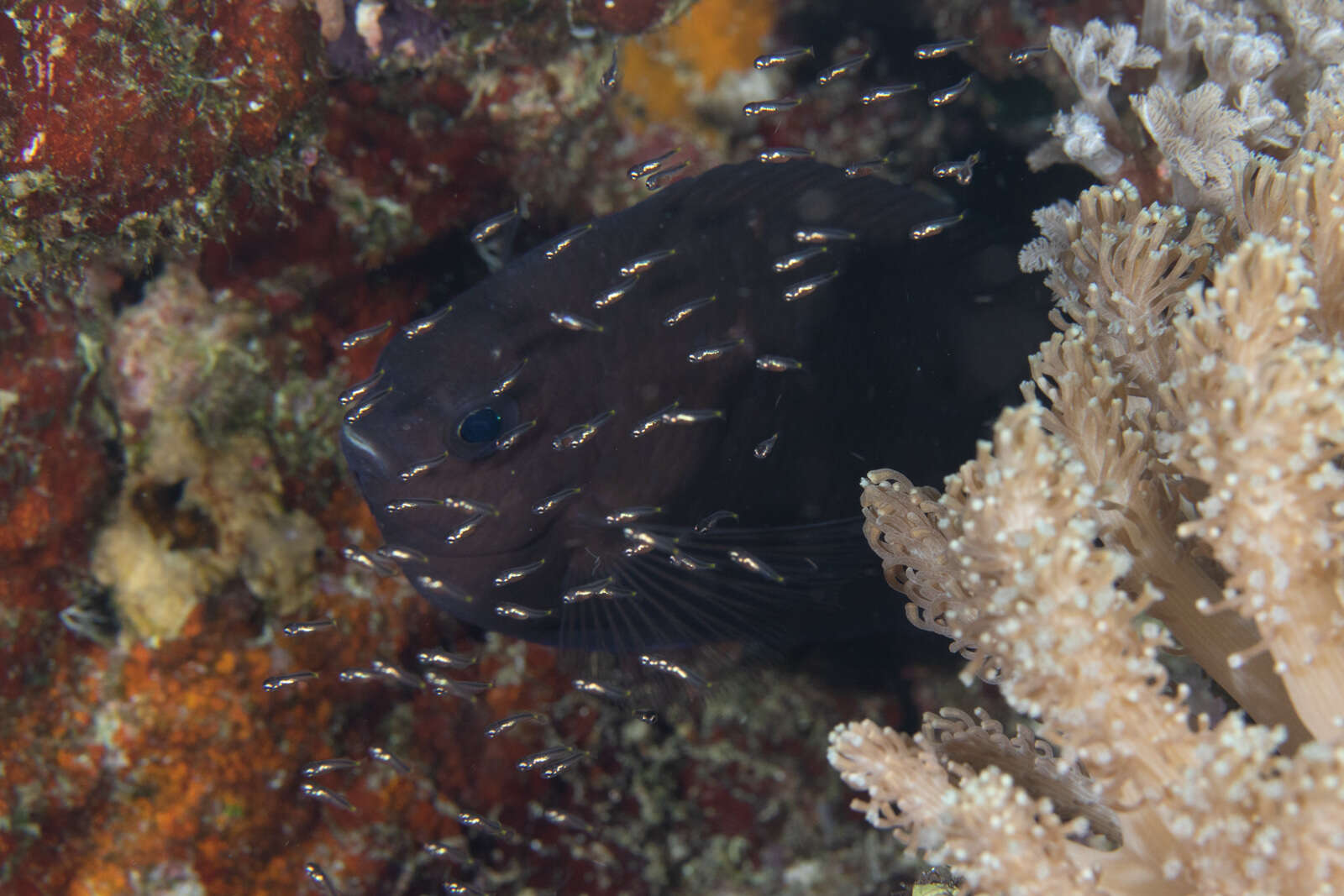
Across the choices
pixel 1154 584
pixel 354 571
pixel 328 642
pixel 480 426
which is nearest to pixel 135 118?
pixel 480 426

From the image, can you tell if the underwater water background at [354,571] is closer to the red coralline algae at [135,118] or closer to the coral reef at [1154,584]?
the red coralline algae at [135,118]

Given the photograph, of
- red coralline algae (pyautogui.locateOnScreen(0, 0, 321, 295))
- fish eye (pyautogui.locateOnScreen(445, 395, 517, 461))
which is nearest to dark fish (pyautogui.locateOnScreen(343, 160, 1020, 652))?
fish eye (pyautogui.locateOnScreen(445, 395, 517, 461))

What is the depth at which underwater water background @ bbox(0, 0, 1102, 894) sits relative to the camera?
3920 millimetres

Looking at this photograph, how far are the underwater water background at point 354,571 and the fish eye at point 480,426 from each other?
4.43ft

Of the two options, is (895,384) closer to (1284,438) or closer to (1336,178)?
(1336,178)

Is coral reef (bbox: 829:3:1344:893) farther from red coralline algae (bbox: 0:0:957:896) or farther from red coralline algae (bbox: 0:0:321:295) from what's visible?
red coralline algae (bbox: 0:0:321:295)

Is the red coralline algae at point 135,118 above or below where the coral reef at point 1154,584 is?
above

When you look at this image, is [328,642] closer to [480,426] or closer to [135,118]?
[480,426]

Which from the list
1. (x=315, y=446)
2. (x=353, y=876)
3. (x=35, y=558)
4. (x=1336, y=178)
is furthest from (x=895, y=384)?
(x=35, y=558)

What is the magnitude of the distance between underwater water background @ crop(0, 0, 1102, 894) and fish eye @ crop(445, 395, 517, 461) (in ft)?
4.27

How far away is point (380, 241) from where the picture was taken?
169 inches

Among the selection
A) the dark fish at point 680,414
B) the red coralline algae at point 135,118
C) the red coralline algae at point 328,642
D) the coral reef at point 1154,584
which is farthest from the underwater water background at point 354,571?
the coral reef at point 1154,584

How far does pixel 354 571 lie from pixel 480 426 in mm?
1662

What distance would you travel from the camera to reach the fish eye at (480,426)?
307 cm
